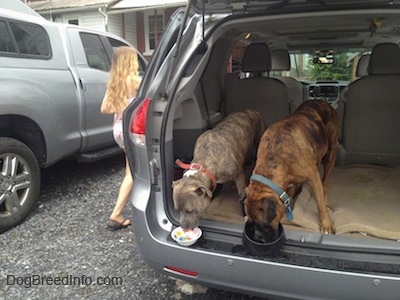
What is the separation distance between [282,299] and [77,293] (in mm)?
1675

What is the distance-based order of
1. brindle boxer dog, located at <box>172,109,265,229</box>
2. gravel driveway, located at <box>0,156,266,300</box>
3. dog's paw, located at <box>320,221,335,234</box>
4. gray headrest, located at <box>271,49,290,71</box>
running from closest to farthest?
brindle boxer dog, located at <box>172,109,265,229</box> < dog's paw, located at <box>320,221,335,234</box> < gravel driveway, located at <box>0,156,266,300</box> < gray headrest, located at <box>271,49,290,71</box>

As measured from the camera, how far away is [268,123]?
4.69 metres

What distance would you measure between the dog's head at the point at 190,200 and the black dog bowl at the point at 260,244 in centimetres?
35

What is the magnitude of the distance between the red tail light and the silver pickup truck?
1944mm

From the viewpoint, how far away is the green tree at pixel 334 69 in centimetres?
636

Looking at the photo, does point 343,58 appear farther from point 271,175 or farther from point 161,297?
point 161,297

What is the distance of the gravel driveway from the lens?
3.04m

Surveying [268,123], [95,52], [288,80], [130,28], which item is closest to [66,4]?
[130,28]

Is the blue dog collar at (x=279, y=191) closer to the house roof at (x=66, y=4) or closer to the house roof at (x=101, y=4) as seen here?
the house roof at (x=101, y=4)

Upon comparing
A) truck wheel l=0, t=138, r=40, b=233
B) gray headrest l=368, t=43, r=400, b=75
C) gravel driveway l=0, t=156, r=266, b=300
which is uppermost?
gray headrest l=368, t=43, r=400, b=75

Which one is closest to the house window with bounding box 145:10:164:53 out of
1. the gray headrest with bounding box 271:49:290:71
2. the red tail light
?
the gray headrest with bounding box 271:49:290:71

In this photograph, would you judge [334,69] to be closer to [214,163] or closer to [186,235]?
[214,163]

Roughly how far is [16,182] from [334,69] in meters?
5.03

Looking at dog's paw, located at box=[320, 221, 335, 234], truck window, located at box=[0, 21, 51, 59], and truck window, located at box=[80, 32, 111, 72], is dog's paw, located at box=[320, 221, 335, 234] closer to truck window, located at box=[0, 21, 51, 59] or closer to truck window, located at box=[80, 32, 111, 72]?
truck window, located at box=[0, 21, 51, 59]
